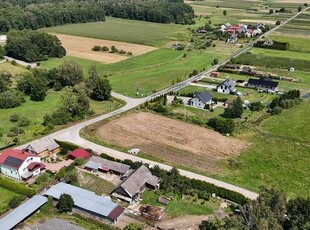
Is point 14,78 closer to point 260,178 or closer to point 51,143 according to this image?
point 51,143

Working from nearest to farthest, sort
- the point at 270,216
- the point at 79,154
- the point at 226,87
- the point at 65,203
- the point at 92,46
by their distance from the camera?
1. the point at 270,216
2. the point at 65,203
3. the point at 79,154
4. the point at 226,87
5. the point at 92,46

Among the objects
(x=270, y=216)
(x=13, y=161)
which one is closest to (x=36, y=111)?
(x=13, y=161)

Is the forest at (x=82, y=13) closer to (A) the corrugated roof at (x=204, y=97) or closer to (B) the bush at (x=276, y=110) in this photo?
(A) the corrugated roof at (x=204, y=97)

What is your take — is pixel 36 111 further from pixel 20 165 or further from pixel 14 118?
pixel 20 165

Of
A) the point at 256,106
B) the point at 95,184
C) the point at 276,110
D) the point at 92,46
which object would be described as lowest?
the point at 95,184

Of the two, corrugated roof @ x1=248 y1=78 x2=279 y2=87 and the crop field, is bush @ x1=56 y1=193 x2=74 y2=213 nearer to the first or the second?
the crop field

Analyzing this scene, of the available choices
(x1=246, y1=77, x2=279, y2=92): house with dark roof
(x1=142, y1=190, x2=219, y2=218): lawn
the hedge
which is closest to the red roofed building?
the hedge

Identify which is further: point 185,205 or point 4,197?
point 4,197
